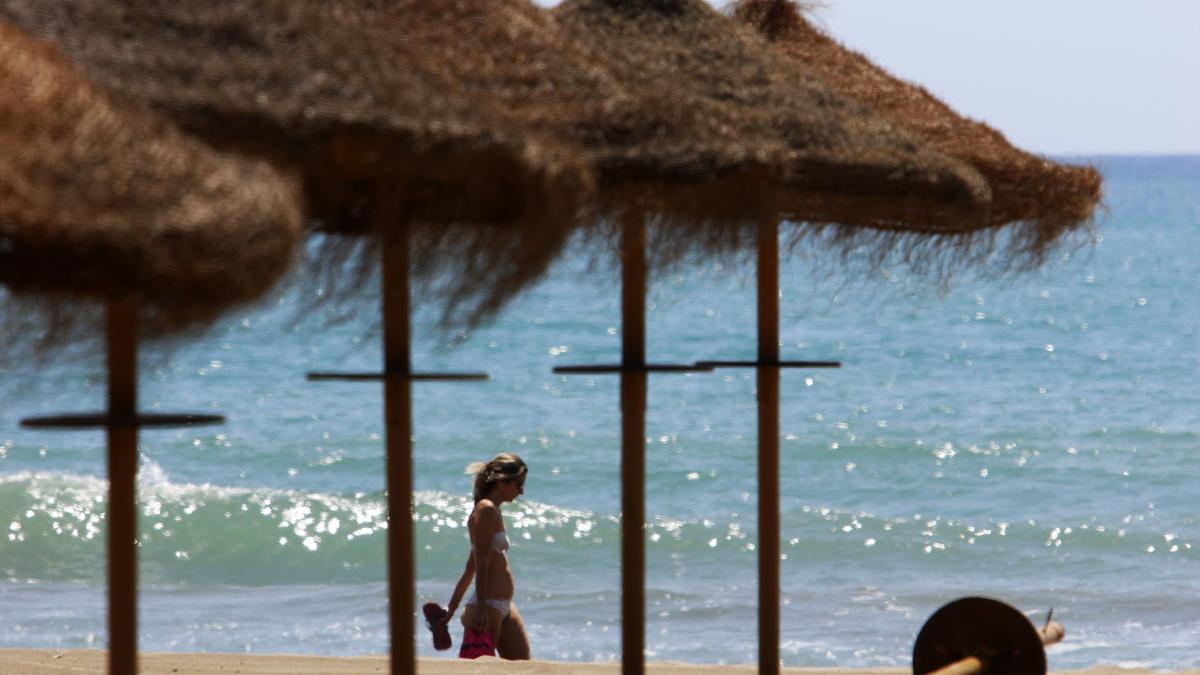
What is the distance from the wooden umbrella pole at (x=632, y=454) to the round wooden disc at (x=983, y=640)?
4.09ft

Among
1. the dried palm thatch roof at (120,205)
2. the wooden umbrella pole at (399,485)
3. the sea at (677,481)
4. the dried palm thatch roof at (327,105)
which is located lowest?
the sea at (677,481)

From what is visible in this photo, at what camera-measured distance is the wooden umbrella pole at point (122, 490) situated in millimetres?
2963

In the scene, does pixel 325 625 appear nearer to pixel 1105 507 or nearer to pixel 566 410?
pixel 1105 507

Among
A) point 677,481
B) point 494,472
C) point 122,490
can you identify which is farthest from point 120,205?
point 677,481

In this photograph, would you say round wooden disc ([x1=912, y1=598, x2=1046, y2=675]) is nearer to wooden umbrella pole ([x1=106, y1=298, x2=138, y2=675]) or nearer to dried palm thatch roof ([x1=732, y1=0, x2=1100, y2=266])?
dried palm thatch roof ([x1=732, y1=0, x2=1100, y2=266])

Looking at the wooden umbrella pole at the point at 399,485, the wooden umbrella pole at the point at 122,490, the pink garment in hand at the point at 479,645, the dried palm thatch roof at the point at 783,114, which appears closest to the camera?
the wooden umbrella pole at the point at 122,490

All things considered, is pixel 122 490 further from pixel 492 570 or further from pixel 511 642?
pixel 511 642

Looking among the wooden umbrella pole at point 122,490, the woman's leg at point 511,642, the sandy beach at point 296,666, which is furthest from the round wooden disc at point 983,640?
the wooden umbrella pole at point 122,490

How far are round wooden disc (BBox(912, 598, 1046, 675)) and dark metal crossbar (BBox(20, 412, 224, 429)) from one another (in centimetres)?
281

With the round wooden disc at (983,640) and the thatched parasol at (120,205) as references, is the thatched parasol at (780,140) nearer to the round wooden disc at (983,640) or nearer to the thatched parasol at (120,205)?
the round wooden disc at (983,640)

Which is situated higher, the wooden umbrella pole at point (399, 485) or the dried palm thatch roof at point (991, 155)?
the dried palm thatch roof at point (991, 155)

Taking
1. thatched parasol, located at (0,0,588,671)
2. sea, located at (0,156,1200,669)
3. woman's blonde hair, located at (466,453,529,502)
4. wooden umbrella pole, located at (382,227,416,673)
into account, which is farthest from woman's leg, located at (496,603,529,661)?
thatched parasol, located at (0,0,588,671)

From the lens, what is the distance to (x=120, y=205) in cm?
227

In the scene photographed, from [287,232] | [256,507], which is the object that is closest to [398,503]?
[287,232]
